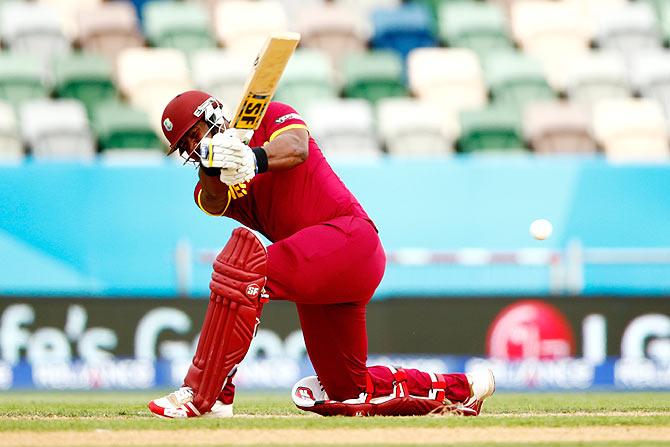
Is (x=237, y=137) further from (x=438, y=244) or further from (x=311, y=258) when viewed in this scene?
(x=438, y=244)

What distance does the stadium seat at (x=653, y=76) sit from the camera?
13.5 m

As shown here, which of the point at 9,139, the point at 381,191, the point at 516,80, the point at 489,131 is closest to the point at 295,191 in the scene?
the point at 381,191

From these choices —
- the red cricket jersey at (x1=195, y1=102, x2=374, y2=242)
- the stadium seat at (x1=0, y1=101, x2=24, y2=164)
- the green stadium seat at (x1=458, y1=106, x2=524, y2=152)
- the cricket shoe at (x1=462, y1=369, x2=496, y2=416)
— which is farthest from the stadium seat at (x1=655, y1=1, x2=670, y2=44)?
the red cricket jersey at (x1=195, y1=102, x2=374, y2=242)

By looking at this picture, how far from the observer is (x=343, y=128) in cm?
1248

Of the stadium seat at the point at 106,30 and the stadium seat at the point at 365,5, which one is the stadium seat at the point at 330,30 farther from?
the stadium seat at the point at 106,30

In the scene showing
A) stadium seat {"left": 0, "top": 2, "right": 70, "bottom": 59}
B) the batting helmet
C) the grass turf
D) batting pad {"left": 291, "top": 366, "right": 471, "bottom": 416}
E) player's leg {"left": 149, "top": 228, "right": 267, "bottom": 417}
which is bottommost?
the grass turf

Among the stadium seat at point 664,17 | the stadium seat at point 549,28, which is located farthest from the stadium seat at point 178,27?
the stadium seat at point 664,17

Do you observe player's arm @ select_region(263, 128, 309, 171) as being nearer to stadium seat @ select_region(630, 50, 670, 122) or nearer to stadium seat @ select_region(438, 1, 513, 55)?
stadium seat @ select_region(630, 50, 670, 122)

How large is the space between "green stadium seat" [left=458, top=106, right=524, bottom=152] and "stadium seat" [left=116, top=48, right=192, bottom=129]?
2.71m

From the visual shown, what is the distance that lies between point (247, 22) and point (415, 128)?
8.25 ft

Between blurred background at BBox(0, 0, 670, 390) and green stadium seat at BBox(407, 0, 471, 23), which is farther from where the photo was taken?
green stadium seat at BBox(407, 0, 471, 23)

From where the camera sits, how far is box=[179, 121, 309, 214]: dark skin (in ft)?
18.4

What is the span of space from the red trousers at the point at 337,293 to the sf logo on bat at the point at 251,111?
0.50 m

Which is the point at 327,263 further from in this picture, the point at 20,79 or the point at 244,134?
the point at 20,79
